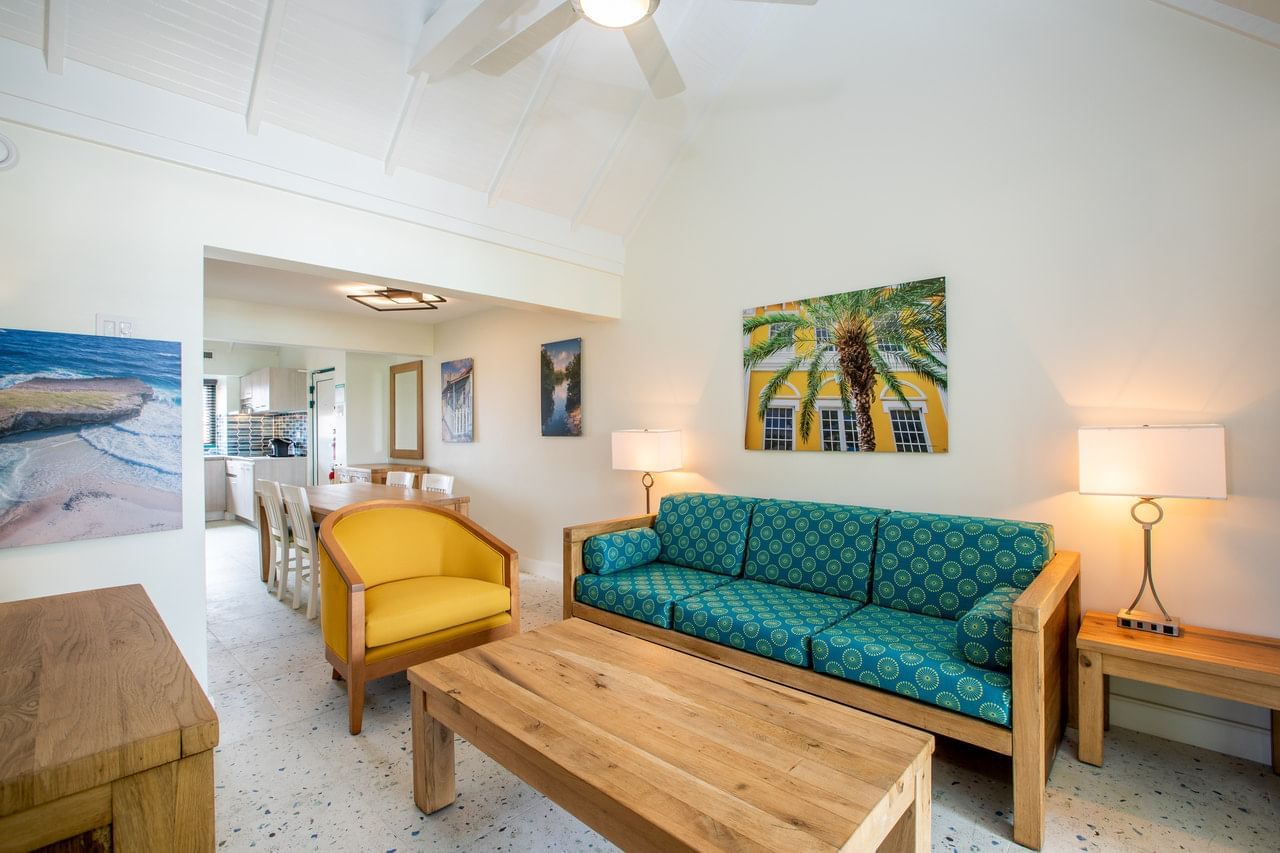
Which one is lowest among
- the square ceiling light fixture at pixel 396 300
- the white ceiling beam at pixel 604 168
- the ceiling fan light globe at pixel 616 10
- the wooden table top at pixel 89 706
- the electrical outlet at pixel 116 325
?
the wooden table top at pixel 89 706

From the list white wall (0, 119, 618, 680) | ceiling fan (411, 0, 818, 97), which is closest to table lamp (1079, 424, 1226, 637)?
ceiling fan (411, 0, 818, 97)

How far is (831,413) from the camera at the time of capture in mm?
3223

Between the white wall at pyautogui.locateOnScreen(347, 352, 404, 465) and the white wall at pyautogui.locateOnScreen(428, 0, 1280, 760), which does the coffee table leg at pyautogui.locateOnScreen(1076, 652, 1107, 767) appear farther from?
the white wall at pyautogui.locateOnScreen(347, 352, 404, 465)

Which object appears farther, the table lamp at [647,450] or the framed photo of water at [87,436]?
the table lamp at [647,450]

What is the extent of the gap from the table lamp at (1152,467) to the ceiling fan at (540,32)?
1.90 meters

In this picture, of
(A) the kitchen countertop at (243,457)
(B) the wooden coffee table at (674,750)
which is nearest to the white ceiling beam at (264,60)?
(B) the wooden coffee table at (674,750)

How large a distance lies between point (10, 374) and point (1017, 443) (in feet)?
13.4

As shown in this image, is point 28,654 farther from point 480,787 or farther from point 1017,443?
point 1017,443

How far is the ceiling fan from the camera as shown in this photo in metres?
2.03

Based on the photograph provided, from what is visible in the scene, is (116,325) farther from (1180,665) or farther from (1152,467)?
(1180,665)

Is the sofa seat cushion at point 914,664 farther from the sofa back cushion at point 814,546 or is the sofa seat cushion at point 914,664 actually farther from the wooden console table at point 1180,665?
the wooden console table at point 1180,665

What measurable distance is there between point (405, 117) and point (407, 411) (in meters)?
4.31

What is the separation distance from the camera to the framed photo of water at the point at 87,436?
215 cm

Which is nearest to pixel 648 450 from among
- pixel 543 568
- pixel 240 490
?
pixel 543 568
